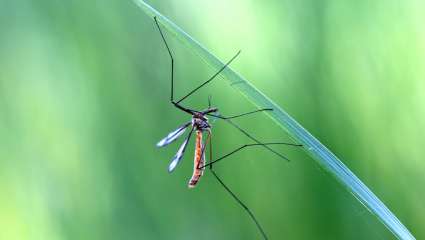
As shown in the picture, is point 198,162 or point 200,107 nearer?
point 198,162

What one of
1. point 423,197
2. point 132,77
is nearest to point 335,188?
point 423,197

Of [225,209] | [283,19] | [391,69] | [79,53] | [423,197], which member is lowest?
[423,197]

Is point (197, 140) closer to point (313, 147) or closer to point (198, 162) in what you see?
point (198, 162)

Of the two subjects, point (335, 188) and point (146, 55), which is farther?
point (146, 55)

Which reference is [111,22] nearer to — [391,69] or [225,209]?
[225,209]

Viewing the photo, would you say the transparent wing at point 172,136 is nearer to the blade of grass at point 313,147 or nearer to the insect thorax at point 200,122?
the insect thorax at point 200,122

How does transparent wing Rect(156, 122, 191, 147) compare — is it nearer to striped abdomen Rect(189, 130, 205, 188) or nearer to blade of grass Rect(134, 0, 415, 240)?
striped abdomen Rect(189, 130, 205, 188)

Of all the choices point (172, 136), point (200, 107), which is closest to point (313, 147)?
point (172, 136)
